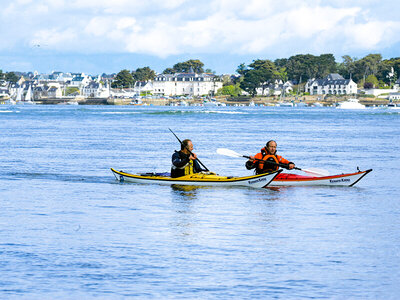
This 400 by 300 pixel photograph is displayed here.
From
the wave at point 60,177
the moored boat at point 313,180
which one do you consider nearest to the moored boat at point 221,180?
the moored boat at point 313,180

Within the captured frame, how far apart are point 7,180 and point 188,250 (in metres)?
15.0

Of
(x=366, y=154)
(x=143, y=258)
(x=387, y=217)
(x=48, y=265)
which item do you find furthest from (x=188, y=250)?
(x=366, y=154)

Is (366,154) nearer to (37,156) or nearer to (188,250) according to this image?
(37,156)

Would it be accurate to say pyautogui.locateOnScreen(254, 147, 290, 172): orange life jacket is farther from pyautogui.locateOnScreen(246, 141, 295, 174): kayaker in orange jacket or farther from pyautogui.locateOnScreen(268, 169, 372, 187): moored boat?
pyautogui.locateOnScreen(268, 169, 372, 187): moored boat

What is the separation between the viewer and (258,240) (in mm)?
17219

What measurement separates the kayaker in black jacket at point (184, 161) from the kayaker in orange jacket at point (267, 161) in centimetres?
197

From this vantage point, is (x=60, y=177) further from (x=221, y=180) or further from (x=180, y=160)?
(x=221, y=180)

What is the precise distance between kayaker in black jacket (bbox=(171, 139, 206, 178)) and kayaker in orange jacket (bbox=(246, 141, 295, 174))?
6.48 feet

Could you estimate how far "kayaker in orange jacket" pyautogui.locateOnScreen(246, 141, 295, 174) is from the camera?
83.8 feet

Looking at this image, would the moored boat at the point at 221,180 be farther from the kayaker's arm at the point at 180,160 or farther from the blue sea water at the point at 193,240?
the kayaker's arm at the point at 180,160

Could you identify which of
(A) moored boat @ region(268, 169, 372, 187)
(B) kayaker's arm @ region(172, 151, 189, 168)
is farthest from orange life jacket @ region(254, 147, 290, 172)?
(B) kayaker's arm @ region(172, 151, 189, 168)

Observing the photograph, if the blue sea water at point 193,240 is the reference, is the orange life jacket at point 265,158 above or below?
above

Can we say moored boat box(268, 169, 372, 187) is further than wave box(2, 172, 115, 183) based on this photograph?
No

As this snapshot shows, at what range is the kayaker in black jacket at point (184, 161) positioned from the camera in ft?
82.9
